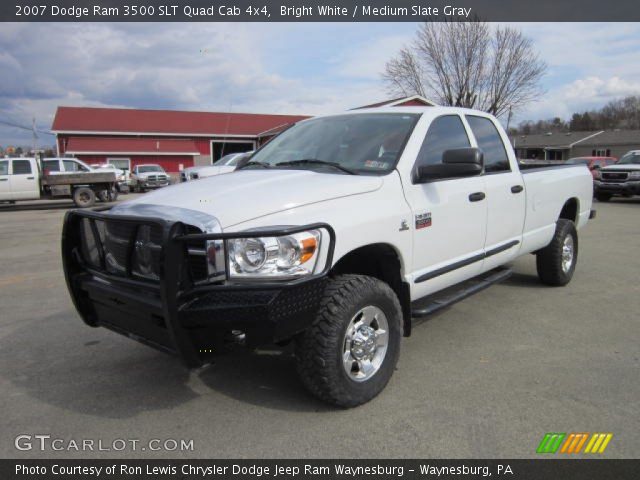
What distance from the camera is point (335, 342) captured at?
2.88m

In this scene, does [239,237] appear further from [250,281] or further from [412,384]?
[412,384]

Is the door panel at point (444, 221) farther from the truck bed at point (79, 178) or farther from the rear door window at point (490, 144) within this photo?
the truck bed at point (79, 178)

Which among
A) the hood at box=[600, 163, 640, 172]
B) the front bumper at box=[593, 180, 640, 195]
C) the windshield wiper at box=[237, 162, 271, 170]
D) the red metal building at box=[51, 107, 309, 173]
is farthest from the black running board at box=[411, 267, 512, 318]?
the red metal building at box=[51, 107, 309, 173]

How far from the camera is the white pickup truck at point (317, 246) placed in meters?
2.68

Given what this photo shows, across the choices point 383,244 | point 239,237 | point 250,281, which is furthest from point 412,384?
point 239,237

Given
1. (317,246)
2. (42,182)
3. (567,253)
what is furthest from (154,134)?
(317,246)

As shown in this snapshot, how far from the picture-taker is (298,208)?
295 centimetres

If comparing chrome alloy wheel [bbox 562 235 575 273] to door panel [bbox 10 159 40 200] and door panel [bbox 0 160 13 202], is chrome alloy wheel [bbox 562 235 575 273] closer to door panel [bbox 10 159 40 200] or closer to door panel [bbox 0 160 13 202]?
door panel [bbox 10 159 40 200]

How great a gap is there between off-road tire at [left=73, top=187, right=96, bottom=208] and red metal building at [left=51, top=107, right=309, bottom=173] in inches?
668

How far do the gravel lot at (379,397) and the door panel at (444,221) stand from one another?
0.67 meters

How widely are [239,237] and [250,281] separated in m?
0.26

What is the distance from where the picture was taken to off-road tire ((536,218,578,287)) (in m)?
5.70

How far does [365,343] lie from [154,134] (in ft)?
135
